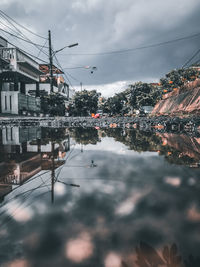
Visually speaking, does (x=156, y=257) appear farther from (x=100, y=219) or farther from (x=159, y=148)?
(x=159, y=148)

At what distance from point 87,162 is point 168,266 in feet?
7.72

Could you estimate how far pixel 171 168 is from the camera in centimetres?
278

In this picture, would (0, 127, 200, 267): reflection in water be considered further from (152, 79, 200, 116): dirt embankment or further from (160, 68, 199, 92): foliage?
(160, 68, 199, 92): foliage

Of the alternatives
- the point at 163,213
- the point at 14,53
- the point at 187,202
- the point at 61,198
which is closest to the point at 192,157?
the point at 187,202

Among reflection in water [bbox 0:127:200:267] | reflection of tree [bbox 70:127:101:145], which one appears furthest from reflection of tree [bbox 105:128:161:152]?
reflection in water [bbox 0:127:200:267]

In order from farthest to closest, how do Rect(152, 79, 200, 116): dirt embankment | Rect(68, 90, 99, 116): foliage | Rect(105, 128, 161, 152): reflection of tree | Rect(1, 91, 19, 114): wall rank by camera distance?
Rect(68, 90, 99, 116): foliage
Rect(1, 91, 19, 114): wall
Rect(152, 79, 200, 116): dirt embankment
Rect(105, 128, 161, 152): reflection of tree

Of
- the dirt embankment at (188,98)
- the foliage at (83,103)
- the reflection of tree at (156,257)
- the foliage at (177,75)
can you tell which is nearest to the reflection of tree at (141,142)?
the reflection of tree at (156,257)

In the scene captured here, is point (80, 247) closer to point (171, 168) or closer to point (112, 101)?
point (171, 168)

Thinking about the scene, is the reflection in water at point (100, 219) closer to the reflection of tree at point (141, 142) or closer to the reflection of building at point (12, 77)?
the reflection of tree at point (141, 142)

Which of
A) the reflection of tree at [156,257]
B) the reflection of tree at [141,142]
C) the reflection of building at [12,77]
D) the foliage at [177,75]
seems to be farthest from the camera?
the foliage at [177,75]

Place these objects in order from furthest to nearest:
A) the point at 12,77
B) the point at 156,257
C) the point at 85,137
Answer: the point at 12,77, the point at 85,137, the point at 156,257

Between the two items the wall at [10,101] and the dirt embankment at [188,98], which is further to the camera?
the wall at [10,101]

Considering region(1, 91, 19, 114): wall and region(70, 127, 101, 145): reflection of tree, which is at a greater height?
region(1, 91, 19, 114): wall

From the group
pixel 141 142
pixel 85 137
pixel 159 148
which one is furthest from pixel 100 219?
pixel 85 137
